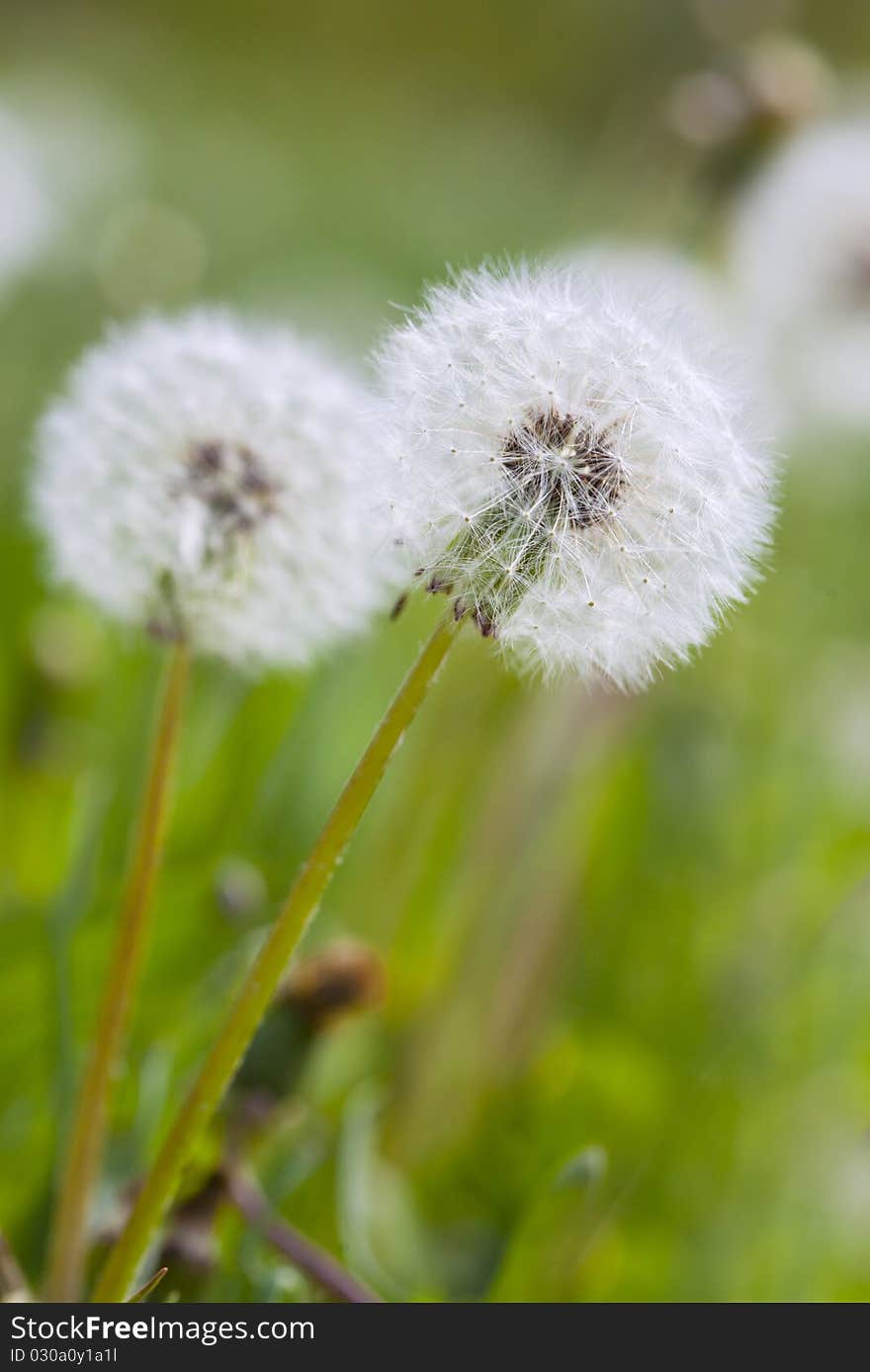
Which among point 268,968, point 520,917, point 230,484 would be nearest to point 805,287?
point 520,917

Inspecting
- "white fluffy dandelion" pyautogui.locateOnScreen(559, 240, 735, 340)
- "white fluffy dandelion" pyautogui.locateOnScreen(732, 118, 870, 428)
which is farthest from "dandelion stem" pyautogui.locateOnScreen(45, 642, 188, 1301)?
"white fluffy dandelion" pyautogui.locateOnScreen(732, 118, 870, 428)

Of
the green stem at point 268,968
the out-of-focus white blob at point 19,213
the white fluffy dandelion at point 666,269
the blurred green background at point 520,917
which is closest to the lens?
the green stem at point 268,968

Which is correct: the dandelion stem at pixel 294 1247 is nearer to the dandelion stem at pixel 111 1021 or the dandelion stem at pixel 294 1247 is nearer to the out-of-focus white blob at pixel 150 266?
the dandelion stem at pixel 111 1021

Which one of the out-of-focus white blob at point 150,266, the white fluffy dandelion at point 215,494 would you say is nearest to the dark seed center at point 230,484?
the white fluffy dandelion at point 215,494

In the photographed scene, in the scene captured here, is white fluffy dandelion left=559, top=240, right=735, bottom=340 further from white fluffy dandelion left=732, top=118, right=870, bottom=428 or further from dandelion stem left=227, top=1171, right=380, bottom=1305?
dandelion stem left=227, top=1171, right=380, bottom=1305

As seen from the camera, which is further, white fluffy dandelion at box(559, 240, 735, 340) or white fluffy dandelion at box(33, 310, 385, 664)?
white fluffy dandelion at box(559, 240, 735, 340)

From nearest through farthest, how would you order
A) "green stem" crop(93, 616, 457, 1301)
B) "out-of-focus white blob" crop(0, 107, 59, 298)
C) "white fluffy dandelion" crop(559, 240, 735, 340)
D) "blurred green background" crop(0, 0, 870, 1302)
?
"green stem" crop(93, 616, 457, 1301) → "blurred green background" crop(0, 0, 870, 1302) → "white fluffy dandelion" crop(559, 240, 735, 340) → "out-of-focus white blob" crop(0, 107, 59, 298)
